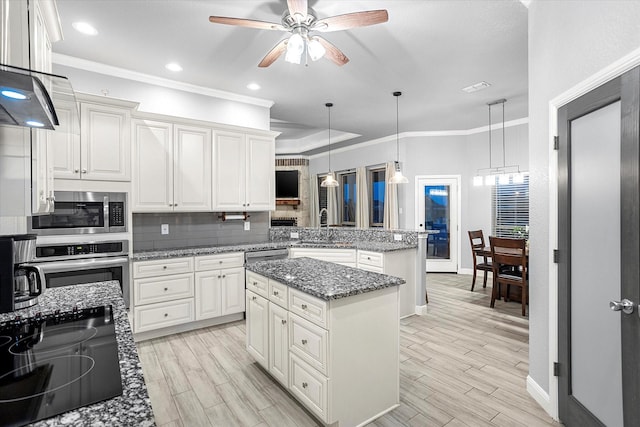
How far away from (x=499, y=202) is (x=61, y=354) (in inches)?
274

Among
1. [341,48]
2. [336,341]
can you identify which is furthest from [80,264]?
[341,48]

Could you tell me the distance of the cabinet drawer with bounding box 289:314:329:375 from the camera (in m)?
1.91

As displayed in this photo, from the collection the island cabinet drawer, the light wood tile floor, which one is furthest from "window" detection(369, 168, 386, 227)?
the island cabinet drawer

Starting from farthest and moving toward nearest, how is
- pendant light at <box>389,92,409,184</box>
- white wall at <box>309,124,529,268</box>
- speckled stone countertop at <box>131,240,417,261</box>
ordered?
white wall at <box>309,124,529,268</box> → pendant light at <box>389,92,409,184</box> → speckled stone countertop at <box>131,240,417,261</box>

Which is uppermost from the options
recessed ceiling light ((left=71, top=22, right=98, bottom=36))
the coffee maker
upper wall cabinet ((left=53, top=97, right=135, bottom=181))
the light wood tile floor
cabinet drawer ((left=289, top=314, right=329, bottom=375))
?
recessed ceiling light ((left=71, top=22, right=98, bottom=36))

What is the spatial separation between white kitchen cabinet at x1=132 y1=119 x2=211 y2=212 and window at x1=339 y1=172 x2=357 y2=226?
15.8 ft

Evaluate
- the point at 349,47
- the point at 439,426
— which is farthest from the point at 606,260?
the point at 349,47

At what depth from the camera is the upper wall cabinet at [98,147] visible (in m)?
3.00

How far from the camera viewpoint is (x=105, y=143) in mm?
3209

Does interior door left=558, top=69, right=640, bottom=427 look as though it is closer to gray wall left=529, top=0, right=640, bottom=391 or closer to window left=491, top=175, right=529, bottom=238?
gray wall left=529, top=0, right=640, bottom=391

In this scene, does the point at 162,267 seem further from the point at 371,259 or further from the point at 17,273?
the point at 371,259

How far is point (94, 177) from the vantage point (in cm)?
313

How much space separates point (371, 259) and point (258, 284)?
70.6 inches

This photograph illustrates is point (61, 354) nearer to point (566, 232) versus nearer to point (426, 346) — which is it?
point (566, 232)
